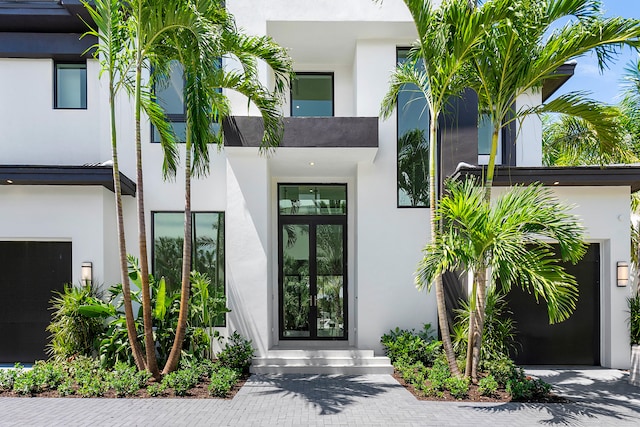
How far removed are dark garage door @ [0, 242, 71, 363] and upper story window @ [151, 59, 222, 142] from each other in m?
3.39

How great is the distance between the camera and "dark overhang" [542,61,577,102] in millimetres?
9945

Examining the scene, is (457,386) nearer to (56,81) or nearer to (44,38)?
(56,81)

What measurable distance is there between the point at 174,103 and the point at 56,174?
2.92m

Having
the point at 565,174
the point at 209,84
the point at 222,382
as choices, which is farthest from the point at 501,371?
the point at 209,84

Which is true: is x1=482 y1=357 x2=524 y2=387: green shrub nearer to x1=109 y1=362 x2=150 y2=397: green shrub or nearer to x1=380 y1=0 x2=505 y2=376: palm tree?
x1=380 y1=0 x2=505 y2=376: palm tree

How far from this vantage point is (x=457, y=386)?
6.48m

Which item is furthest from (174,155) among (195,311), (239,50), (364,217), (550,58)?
(550,58)

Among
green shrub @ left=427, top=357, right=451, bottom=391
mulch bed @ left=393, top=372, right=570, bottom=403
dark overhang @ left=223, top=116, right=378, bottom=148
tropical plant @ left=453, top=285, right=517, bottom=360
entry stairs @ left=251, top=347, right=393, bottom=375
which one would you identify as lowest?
entry stairs @ left=251, top=347, right=393, bottom=375

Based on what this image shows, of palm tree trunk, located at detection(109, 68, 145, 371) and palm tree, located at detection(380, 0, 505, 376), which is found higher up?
palm tree, located at detection(380, 0, 505, 376)

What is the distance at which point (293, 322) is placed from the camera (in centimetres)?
1015

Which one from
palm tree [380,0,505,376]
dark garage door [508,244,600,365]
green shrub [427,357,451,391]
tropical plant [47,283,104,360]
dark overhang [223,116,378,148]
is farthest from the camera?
dark garage door [508,244,600,365]

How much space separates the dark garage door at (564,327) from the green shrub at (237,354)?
5.64 metres

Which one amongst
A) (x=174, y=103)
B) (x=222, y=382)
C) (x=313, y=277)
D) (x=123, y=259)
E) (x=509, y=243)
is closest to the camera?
(x=509, y=243)

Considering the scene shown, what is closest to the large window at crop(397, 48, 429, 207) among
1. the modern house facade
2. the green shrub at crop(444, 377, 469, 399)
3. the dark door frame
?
the modern house facade
